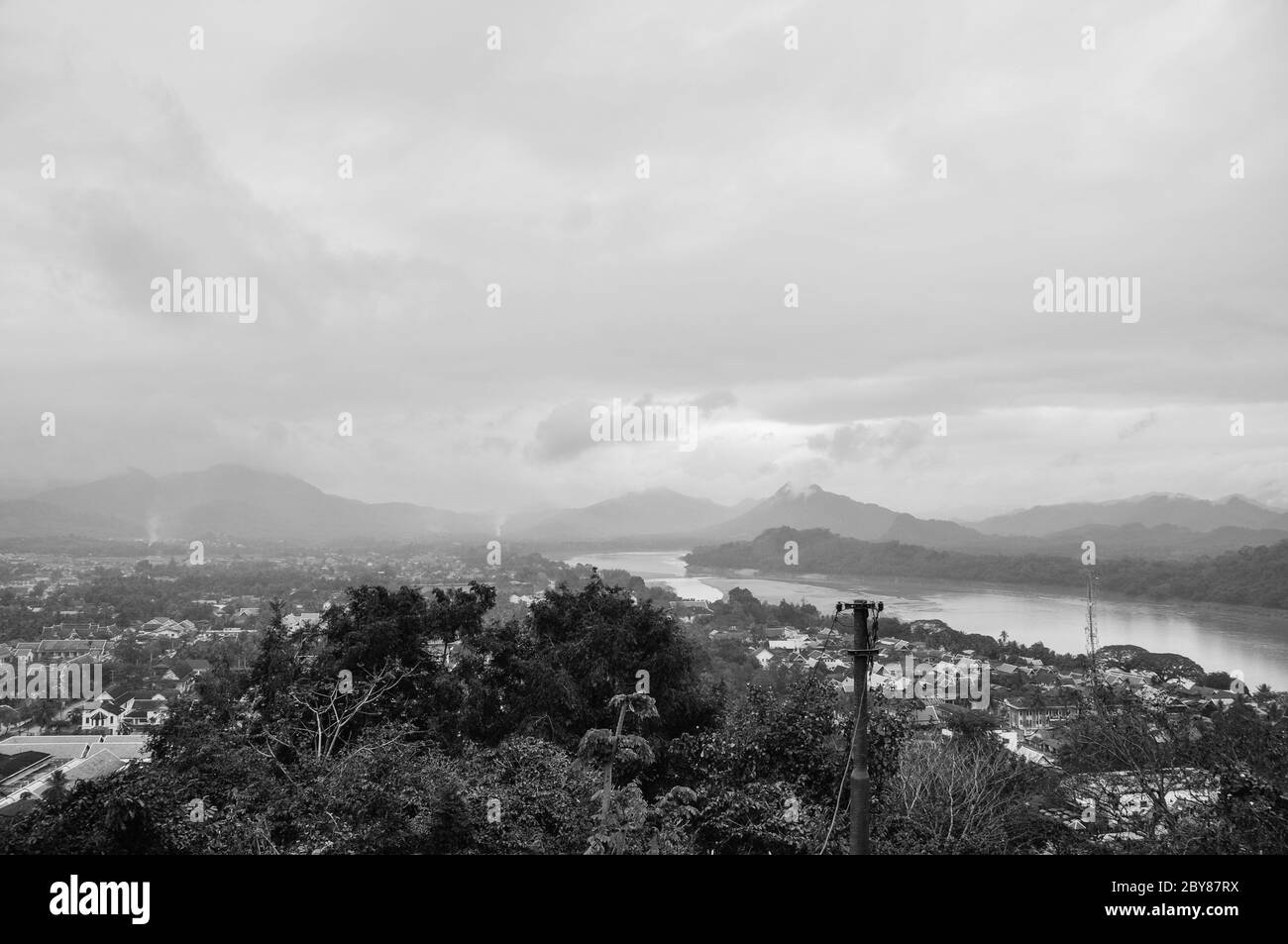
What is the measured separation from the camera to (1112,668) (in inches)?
463

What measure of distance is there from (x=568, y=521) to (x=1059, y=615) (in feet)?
141

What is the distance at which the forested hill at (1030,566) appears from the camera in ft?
66.8

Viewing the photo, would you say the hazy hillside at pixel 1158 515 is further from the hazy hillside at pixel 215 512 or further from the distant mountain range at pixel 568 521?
the hazy hillside at pixel 215 512

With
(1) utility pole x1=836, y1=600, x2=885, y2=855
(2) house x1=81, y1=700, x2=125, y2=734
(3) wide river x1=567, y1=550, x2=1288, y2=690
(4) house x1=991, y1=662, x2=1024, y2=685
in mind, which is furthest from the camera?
(3) wide river x1=567, y1=550, x2=1288, y2=690

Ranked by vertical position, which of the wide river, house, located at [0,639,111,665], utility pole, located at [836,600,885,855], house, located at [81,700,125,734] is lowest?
the wide river

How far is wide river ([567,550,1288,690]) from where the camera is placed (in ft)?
56.0

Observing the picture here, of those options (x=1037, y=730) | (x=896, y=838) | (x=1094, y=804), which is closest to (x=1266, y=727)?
(x=1094, y=804)

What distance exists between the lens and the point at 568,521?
6316 centimetres

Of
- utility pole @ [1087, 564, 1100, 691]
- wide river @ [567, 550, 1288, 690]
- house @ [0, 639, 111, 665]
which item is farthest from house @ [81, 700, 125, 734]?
wide river @ [567, 550, 1288, 690]

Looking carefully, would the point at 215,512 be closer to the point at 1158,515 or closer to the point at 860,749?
the point at 860,749

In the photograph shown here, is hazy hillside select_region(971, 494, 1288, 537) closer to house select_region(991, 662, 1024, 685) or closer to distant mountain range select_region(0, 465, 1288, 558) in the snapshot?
distant mountain range select_region(0, 465, 1288, 558)

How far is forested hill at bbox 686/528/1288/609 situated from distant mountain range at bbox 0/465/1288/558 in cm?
371
